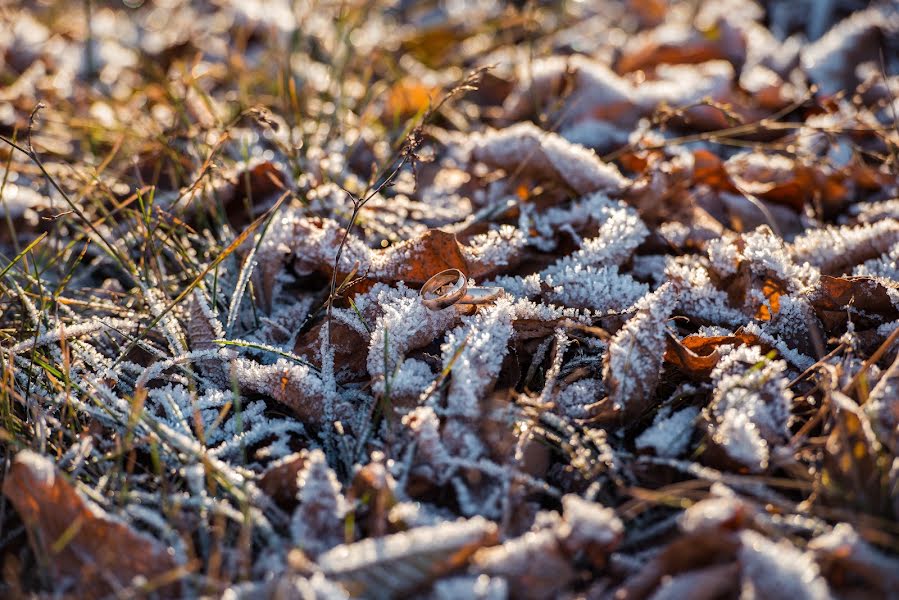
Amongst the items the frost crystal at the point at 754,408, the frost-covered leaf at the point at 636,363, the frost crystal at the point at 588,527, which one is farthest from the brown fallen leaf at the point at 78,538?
the frost crystal at the point at 754,408

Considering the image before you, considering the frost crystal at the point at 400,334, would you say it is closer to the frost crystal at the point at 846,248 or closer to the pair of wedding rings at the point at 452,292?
the pair of wedding rings at the point at 452,292

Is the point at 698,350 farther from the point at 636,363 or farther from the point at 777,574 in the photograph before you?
the point at 777,574

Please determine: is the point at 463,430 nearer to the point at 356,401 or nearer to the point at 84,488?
the point at 356,401

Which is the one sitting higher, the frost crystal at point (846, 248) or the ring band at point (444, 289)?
the ring band at point (444, 289)

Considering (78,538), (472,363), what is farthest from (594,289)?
(78,538)

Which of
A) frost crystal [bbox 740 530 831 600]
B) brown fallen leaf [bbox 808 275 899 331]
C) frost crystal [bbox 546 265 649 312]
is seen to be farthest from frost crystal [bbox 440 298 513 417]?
brown fallen leaf [bbox 808 275 899 331]

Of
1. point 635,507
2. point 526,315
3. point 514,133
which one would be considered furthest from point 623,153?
point 635,507

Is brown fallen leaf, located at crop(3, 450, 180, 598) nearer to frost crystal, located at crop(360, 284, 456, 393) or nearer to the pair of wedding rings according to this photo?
frost crystal, located at crop(360, 284, 456, 393)
